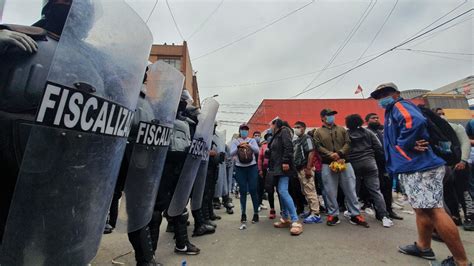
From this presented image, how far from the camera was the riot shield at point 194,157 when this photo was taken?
2.48 meters

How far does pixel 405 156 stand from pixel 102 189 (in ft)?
9.04

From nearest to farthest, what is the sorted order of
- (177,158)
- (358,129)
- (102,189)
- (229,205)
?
1. (102,189)
2. (177,158)
3. (358,129)
4. (229,205)

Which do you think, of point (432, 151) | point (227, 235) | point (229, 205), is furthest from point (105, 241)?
point (432, 151)

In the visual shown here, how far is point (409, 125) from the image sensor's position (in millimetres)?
2568

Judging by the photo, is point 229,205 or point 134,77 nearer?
point 134,77

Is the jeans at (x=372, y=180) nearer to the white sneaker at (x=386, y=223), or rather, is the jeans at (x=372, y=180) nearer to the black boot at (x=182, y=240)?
the white sneaker at (x=386, y=223)

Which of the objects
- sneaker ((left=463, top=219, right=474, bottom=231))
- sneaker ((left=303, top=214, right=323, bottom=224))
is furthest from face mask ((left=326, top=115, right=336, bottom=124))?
sneaker ((left=463, top=219, right=474, bottom=231))

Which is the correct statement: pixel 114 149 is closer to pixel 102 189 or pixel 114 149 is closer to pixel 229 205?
pixel 102 189

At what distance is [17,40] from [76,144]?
47cm

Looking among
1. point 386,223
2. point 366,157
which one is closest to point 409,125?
point 366,157

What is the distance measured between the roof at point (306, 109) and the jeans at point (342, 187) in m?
21.6

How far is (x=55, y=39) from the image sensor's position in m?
1.18

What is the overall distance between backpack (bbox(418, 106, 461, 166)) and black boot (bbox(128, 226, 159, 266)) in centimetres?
288

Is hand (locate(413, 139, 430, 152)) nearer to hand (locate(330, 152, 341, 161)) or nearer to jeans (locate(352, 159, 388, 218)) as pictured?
hand (locate(330, 152, 341, 161))
